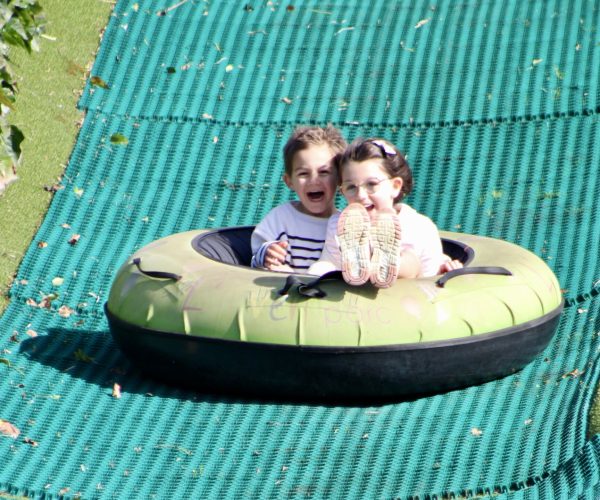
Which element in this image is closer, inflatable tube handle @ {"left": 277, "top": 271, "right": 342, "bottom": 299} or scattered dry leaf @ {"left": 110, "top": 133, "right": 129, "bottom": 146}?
inflatable tube handle @ {"left": 277, "top": 271, "right": 342, "bottom": 299}

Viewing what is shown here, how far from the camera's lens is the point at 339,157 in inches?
180

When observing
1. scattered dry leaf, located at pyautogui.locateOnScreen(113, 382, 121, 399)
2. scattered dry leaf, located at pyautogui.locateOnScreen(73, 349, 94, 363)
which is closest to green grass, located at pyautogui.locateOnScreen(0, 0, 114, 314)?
scattered dry leaf, located at pyautogui.locateOnScreen(73, 349, 94, 363)

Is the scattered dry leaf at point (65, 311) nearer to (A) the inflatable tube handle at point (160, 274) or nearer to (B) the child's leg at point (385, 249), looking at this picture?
(A) the inflatable tube handle at point (160, 274)

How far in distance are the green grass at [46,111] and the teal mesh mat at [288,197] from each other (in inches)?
3.6

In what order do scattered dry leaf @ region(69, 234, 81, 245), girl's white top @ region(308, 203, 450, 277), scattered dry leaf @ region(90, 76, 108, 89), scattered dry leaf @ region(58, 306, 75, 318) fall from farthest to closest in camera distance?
1. scattered dry leaf @ region(90, 76, 108, 89)
2. scattered dry leaf @ region(69, 234, 81, 245)
3. scattered dry leaf @ region(58, 306, 75, 318)
4. girl's white top @ region(308, 203, 450, 277)

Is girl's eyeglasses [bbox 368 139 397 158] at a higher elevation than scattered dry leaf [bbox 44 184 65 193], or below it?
below

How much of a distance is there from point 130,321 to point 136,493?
2.82 feet

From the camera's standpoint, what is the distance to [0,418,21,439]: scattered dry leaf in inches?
169

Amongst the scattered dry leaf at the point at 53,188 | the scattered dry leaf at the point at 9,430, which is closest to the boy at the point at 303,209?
the scattered dry leaf at the point at 9,430

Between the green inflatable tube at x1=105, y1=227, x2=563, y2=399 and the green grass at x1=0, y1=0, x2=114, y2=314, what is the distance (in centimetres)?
133

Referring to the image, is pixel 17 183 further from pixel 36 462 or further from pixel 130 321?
pixel 36 462

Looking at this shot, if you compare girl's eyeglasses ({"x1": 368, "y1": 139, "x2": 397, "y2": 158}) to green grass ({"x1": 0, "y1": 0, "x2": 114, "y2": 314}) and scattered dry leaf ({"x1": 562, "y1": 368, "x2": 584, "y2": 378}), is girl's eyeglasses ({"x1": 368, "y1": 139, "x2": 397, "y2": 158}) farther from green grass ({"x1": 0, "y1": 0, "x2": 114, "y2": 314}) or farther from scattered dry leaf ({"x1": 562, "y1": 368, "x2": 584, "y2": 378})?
green grass ({"x1": 0, "y1": 0, "x2": 114, "y2": 314})

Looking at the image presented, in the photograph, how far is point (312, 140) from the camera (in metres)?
4.55

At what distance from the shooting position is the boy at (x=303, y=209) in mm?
4566
